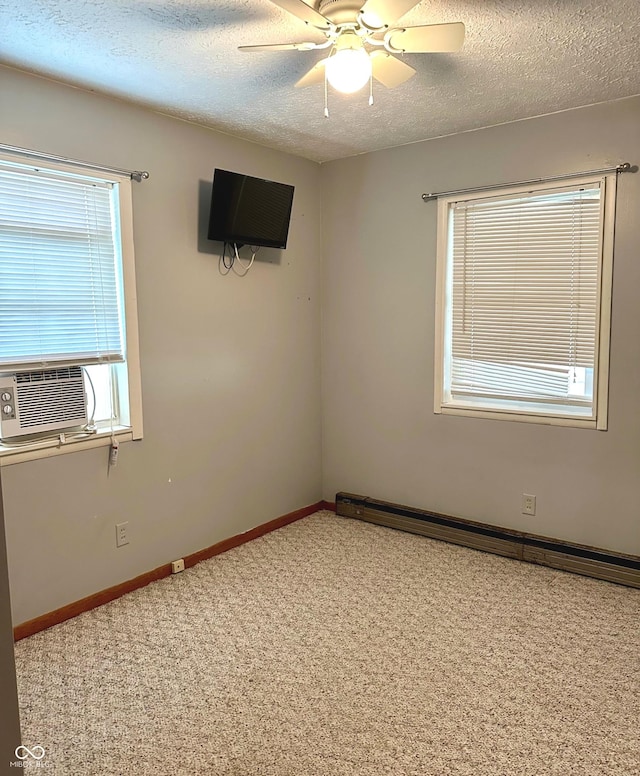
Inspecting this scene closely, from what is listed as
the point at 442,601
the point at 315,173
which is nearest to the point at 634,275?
the point at 442,601

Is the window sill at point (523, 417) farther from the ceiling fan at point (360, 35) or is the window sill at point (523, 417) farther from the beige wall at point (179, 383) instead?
the ceiling fan at point (360, 35)

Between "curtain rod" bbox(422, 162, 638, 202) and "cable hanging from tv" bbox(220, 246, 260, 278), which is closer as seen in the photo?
"curtain rod" bbox(422, 162, 638, 202)

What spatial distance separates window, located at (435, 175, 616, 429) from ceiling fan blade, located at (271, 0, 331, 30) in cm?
180

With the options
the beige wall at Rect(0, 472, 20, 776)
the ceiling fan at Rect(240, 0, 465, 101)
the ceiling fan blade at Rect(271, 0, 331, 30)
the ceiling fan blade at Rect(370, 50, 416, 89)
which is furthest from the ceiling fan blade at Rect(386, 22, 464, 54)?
the beige wall at Rect(0, 472, 20, 776)

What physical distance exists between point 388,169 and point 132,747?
3436 millimetres

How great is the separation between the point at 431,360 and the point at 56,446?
227 centimetres

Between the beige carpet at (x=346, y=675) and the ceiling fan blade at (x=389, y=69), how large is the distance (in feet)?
7.88

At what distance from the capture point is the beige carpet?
1927 mm

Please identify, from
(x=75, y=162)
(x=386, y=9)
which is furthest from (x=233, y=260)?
(x=386, y=9)

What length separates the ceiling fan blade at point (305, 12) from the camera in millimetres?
1745

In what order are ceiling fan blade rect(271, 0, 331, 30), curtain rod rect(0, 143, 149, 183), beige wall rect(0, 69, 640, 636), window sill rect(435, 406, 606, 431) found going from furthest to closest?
window sill rect(435, 406, 606, 431) < beige wall rect(0, 69, 640, 636) < curtain rod rect(0, 143, 149, 183) < ceiling fan blade rect(271, 0, 331, 30)

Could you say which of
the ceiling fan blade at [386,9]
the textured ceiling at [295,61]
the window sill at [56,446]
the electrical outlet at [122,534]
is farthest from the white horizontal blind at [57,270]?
the ceiling fan blade at [386,9]

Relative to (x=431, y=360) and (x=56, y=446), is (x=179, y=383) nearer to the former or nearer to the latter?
(x=56, y=446)

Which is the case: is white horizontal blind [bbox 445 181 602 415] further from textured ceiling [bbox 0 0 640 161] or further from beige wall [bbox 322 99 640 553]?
textured ceiling [bbox 0 0 640 161]
